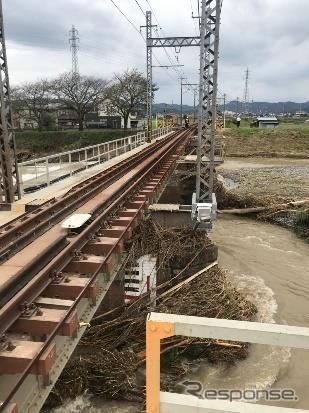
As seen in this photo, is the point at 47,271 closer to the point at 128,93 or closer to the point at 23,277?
the point at 23,277

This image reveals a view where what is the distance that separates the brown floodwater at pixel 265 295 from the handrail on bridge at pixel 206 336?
6.85m

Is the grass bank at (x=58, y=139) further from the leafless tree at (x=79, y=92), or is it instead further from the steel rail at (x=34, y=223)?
the steel rail at (x=34, y=223)

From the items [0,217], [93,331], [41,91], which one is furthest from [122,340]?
[41,91]

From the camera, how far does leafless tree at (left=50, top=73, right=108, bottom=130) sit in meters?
81.4

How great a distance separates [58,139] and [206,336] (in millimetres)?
78322

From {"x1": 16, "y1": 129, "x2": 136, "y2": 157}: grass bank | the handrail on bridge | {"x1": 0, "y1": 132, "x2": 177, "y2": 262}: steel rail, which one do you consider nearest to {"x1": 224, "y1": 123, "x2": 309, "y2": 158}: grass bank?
{"x1": 16, "y1": 129, "x2": 136, "y2": 157}: grass bank

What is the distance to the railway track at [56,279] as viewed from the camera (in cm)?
456

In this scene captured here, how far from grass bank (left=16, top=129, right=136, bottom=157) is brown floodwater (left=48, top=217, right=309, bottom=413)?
178 ft

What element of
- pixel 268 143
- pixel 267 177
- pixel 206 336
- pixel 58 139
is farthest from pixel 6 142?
pixel 58 139

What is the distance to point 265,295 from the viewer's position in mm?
14516

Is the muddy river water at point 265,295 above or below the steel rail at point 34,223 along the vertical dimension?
below

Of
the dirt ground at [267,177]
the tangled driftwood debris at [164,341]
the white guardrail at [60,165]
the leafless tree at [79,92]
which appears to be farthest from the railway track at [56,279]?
the leafless tree at [79,92]

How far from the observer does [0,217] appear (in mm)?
11516

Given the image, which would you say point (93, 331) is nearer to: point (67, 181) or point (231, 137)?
point (67, 181)
